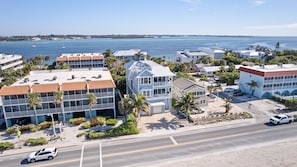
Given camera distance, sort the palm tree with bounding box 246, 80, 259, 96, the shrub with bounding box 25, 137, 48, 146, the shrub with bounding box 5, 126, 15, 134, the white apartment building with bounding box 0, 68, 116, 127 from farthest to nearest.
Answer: the palm tree with bounding box 246, 80, 259, 96 → the white apartment building with bounding box 0, 68, 116, 127 → the shrub with bounding box 5, 126, 15, 134 → the shrub with bounding box 25, 137, 48, 146

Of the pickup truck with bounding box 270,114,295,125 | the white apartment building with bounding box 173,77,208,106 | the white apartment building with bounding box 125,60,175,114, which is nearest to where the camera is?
the pickup truck with bounding box 270,114,295,125

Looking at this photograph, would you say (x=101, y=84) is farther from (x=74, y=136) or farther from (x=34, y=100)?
(x=34, y=100)

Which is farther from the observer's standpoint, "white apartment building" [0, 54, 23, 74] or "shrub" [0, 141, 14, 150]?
"white apartment building" [0, 54, 23, 74]

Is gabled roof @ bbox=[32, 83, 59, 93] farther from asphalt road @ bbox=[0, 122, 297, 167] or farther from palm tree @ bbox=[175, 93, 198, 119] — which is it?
palm tree @ bbox=[175, 93, 198, 119]

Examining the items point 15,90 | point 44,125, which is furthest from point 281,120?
point 15,90

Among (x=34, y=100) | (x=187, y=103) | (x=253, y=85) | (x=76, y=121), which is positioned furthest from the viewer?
(x=253, y=85)

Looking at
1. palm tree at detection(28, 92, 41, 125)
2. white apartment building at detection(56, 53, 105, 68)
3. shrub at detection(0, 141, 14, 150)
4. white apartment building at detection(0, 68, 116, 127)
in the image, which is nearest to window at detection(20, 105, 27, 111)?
white apartment building at detection(0, 68, 116, 127)

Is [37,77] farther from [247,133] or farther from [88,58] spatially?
[88,58]

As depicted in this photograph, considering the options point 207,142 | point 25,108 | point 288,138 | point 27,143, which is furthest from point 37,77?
point 288,138
